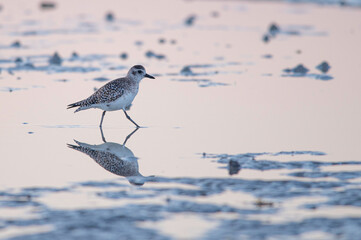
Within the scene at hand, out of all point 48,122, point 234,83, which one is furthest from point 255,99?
point 48,122

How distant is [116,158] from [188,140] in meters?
1.70

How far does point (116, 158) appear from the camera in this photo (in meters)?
12.2

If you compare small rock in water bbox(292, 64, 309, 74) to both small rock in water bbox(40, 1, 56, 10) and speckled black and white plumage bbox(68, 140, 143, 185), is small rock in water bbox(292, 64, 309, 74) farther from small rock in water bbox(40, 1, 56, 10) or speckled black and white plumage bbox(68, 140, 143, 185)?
small rock in water bbox(40, 1, 56, 10)

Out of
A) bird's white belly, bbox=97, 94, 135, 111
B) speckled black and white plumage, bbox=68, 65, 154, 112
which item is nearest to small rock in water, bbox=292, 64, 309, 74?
speckled black and white plumage, bbox=68, 65, 154, 112

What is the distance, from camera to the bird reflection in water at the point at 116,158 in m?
11.0

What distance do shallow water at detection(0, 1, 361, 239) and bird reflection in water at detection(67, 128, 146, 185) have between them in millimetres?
30

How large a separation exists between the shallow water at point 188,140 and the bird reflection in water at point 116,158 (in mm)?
30

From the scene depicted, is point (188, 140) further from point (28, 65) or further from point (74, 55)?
point (74, 55)

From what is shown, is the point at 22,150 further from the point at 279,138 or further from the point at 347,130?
the point at 347,130

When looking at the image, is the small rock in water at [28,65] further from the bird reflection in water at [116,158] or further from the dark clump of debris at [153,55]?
the bird reflection in water at [116,158]

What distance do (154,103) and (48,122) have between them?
295 centimetres

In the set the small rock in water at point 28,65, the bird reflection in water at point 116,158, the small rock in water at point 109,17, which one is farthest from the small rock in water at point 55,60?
the small rock in water at point 109,17

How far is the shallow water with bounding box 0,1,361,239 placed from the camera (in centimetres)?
879

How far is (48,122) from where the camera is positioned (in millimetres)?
15039
